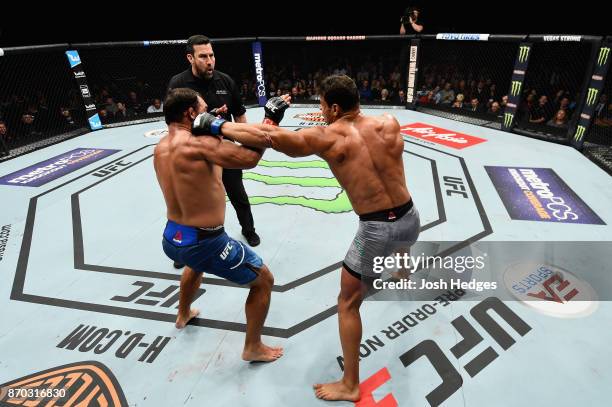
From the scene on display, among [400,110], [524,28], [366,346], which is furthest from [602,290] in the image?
[524,28]

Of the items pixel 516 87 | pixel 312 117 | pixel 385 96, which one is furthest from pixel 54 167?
pixel 516 87

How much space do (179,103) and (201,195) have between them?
19.8 inches

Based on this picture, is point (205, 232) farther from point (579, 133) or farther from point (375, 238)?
point (579, 133)

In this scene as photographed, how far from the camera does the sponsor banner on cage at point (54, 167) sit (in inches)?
202

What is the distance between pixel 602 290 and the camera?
107 inches

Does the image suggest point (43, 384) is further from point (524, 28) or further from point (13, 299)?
point (524, 28)

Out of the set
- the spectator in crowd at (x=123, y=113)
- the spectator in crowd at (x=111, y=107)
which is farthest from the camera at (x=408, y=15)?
the spectator in crowd at (x=111, y=107)

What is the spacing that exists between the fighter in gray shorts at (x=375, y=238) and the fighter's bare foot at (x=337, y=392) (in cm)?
61

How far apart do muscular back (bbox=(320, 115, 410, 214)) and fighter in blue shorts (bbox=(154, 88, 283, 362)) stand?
421mm

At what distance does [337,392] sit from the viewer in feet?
6.52

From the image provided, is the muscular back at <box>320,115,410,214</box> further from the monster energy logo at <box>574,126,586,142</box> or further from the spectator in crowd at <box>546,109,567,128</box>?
the spectator in crowd at <box>546,109,567,128</box>

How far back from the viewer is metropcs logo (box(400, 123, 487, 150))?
6.04 metres

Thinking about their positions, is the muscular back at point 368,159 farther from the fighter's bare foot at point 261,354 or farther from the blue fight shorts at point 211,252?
the fighter's bare foot at point 261,354

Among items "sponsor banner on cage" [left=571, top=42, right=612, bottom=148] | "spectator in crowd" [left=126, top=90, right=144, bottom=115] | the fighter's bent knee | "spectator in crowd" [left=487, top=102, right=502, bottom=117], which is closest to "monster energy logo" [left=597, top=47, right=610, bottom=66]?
"sponsor banner on cage" [left=571, top=42, right=612, bottom=148]
